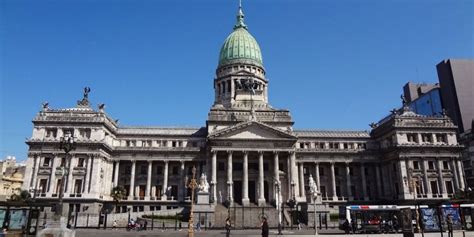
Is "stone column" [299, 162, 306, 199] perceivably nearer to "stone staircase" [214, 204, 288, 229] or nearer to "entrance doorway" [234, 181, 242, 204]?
"entrance doorway" [234, 181, 242, 204]

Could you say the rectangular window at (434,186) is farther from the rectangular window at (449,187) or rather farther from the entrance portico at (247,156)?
the entrance portico at (247,156)

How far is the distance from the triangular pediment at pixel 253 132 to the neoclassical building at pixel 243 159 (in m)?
0.19

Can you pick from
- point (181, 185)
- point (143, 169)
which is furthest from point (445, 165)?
point (143, 169)

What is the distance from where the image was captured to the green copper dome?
8781 centimetres

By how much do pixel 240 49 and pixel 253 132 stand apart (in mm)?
32206

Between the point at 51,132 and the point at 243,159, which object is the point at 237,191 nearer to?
the point at 243,159

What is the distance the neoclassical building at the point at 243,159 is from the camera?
60.5m

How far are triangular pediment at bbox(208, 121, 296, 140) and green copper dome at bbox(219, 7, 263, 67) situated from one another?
91.9ft

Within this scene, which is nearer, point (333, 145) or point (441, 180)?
point (441, 180)

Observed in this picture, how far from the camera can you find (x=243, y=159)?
2525 inches

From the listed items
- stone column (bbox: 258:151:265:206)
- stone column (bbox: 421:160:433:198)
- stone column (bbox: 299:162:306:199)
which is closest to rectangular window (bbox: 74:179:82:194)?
stone column (bbox: 258:151:265:206)

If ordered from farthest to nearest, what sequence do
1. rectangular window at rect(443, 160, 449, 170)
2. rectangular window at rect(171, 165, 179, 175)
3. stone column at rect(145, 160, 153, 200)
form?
rectangular window at rect(171, 165, 179, 175), rectangular window at rect(443, 160, 449, 170), stone column at rect(145, 160, 153, 200)

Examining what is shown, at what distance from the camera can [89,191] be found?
193ft

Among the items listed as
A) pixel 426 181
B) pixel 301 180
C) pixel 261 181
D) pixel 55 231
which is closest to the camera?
pixel 55 231
